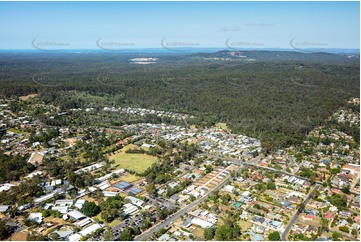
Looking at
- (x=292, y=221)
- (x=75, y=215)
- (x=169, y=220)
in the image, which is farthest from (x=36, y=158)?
(x=292, y=221)

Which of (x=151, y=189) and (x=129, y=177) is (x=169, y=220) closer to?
(x=151, y=189)

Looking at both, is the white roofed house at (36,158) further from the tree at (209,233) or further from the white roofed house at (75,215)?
the tree at (209,233)

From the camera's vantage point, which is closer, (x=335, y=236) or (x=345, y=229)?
(x=335, y=236)

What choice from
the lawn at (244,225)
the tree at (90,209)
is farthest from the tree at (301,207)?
the tree at (90,209)

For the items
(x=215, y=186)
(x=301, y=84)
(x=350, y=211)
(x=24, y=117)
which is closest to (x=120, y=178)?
(x=215, y=186)

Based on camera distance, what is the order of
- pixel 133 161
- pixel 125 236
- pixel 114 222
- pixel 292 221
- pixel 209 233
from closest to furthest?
1. pixel 125 236
2. pixel 209 233
3. pixel 114 222
4. pixel 292 221
5. pixel 133 161

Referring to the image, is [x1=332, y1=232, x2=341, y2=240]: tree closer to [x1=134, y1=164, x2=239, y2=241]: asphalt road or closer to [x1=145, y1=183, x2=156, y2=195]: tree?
[x1=134, y1=164, x2=239, y2=241]: asphalt road

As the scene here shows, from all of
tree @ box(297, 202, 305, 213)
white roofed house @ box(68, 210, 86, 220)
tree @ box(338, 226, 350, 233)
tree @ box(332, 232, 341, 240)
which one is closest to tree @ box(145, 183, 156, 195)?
white roofed house @ box(68, 210, 86, 220)
